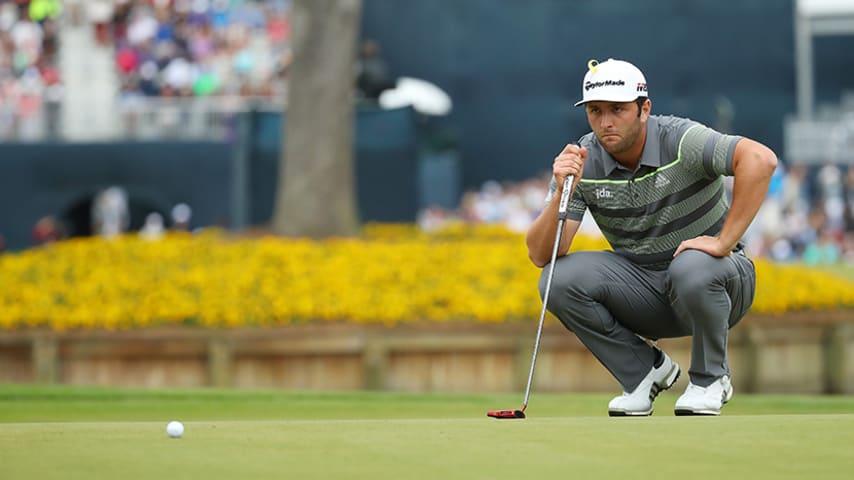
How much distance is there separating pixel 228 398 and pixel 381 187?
10.1 meters

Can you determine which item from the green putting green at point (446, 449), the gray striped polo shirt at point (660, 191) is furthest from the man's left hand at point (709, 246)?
the green putting green at point (446, 449)

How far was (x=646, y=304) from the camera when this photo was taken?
6707 mm

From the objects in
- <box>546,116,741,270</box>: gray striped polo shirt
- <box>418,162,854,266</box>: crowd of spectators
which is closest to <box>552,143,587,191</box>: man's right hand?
<box>546,116,741,270</box>: gray striped polo shirt

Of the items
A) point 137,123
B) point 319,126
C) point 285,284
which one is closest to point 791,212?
point 137,123

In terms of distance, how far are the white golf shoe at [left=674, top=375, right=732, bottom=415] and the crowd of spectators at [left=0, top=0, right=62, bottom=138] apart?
19114mm

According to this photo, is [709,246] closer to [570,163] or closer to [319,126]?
[570,163]

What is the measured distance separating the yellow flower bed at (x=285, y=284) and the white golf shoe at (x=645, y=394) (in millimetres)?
4561

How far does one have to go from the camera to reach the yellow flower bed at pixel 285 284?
445 inches

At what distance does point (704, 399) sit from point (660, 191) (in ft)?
2.80

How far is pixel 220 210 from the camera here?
73.0ft

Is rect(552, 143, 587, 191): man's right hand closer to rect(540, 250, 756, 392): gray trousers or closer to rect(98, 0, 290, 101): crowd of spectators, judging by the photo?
rect(540, 250, 756, 392): gray trousers

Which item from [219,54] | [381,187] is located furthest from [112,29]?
[381,187]

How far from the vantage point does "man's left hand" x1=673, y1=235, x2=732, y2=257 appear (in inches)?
249

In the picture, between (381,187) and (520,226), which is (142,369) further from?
(520,226)
